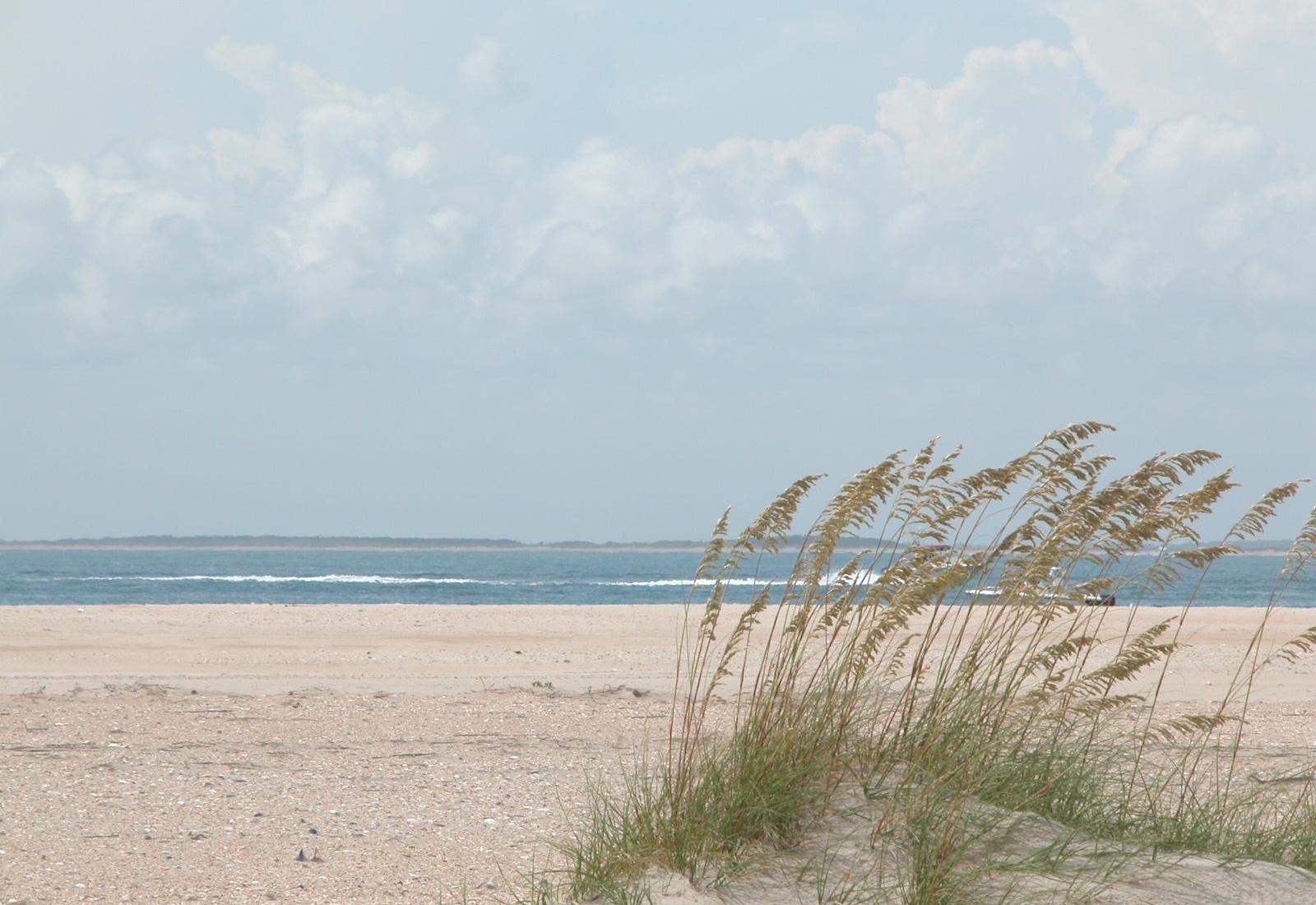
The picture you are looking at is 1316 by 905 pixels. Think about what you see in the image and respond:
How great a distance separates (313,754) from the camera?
340 inches

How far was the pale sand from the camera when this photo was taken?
18.5 feet

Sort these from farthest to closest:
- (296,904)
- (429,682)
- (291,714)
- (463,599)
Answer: (463,599), (429,682), (291,714), (296,904)

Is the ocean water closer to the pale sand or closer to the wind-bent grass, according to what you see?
the pale sand

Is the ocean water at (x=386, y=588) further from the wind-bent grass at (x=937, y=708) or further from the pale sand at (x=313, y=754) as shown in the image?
the wind-bent grass at (x=937, y=708)

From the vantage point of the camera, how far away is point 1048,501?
4.92 metres

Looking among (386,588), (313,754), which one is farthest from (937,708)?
(386,588)

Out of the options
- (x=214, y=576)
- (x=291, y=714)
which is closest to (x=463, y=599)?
(x=214, y=576)

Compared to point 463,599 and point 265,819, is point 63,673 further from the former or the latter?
point 463,599

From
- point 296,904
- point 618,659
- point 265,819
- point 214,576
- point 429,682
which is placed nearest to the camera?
point 296,904

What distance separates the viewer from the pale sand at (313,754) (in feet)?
18.5

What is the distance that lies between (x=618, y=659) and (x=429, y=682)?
4008 millimetres

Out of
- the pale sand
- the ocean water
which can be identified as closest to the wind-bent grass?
the pale sand

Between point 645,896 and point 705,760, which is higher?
point 705,760

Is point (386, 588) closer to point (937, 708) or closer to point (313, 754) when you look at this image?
point (313, 754)
